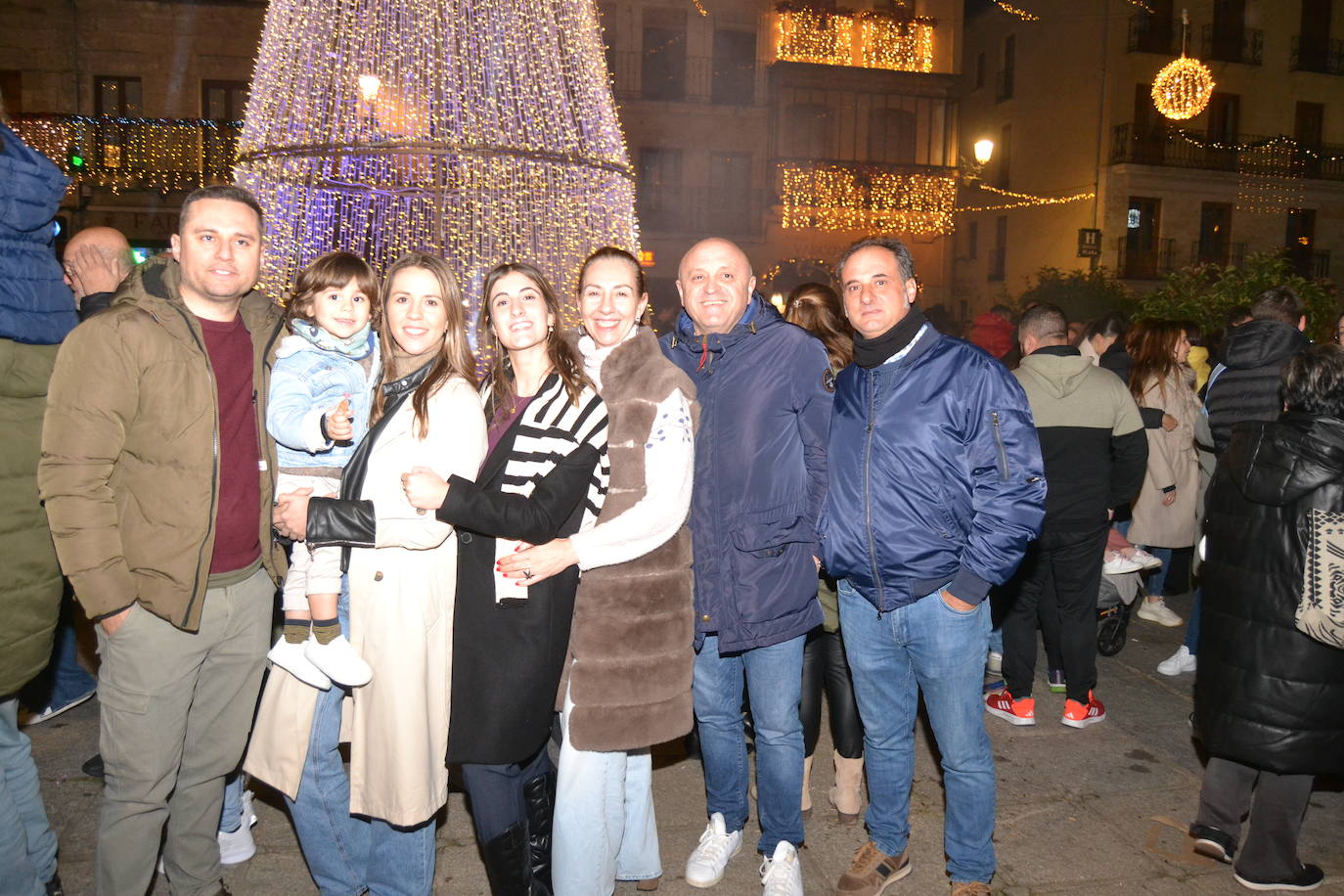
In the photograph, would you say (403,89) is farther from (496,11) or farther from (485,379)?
(485,379)

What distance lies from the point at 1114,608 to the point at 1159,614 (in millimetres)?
1172

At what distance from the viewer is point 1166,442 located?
21.5 ft

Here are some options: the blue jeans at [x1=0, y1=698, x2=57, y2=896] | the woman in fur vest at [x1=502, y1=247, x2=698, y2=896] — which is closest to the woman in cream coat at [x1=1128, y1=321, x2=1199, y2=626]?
the woman in fur vest at [x1=502, y1=247, x2=698, y2=896]

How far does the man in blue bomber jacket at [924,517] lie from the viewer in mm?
2951

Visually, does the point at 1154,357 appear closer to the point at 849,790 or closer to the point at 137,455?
the point at 849,790

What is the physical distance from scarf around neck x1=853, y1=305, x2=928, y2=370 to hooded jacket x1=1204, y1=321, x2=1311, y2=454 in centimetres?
313

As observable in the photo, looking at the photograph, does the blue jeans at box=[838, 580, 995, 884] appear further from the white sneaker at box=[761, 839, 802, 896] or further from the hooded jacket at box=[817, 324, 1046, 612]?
the white sneaker at box=[761, 839, 802, 896]

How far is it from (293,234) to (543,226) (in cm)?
124

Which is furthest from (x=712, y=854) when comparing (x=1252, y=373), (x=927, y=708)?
(x=1252, y=373)

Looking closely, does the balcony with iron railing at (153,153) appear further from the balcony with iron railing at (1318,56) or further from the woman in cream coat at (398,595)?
the balcony with iron railing at (1318,56)

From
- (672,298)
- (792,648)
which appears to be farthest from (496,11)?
(672,298)

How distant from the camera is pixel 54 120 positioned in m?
15.8

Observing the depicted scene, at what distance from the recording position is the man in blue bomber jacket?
2.95 m

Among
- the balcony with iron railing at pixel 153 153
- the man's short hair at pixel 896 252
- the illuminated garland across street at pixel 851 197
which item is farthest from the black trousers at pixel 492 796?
the illuminated garland across street at pixel 851 197
